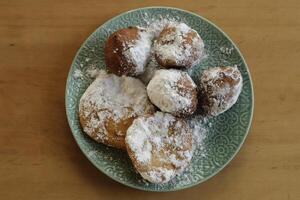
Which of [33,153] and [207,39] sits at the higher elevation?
[207,39]

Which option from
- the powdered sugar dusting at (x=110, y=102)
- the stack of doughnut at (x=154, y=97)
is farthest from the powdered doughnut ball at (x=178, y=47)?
the powdered sugar dusting at (x=110, y=102)

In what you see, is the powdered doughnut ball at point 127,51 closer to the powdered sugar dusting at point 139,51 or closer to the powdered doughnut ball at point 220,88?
the powdered sugar dusting at point 139,51

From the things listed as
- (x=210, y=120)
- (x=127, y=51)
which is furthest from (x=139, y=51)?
(x=210, y=120)

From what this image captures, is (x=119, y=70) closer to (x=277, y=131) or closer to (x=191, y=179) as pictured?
(x=191, y=179)

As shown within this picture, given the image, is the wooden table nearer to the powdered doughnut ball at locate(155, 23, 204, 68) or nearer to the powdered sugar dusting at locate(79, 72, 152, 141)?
the powdered sugar dusting at locate(79, 72, 152, 141)

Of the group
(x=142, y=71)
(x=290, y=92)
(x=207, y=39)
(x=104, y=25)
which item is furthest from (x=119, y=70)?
(x=290, y=92)

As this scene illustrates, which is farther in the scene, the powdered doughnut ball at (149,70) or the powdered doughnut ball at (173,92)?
the powdered doughnut ball at (149,70)
